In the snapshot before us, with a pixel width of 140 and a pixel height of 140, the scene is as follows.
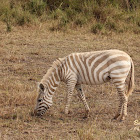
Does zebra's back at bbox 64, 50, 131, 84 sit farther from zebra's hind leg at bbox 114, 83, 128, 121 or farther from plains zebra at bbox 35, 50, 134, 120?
zebra's hind leg at bbox 114, 83, 128, 121

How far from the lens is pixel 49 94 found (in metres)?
6.36

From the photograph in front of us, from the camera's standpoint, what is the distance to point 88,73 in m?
6.47

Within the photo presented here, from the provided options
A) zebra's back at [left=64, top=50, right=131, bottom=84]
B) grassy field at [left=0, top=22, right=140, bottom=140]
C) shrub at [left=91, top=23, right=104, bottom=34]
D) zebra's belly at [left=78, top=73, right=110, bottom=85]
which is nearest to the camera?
grassy field at [left=0, top=22, right=140, bottom=140]

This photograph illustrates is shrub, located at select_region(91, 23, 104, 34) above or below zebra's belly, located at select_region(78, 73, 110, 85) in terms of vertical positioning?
below

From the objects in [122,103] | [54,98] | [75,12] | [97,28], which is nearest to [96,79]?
[122,103]

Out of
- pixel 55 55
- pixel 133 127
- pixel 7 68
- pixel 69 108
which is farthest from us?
pixel 55 55

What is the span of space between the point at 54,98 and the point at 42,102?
1232 mm

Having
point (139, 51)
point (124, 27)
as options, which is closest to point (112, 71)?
point (139, 51)

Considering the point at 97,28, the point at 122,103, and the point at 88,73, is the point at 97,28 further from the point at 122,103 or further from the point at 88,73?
the point at 122,103

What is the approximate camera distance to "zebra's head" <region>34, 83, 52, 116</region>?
6281mm

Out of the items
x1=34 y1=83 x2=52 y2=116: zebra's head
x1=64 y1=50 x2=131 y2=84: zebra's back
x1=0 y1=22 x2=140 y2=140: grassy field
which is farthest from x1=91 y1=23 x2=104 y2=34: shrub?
x1=34 y1=83 x2=52 y2=116: zebra's head

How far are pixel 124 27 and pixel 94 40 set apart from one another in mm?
1884

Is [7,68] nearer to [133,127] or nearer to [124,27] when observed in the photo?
[133,127]

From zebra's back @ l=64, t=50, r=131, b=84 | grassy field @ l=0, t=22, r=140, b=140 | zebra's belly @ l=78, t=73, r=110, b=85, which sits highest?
zebra's back @ l=64, t=50, r=131, b=84
